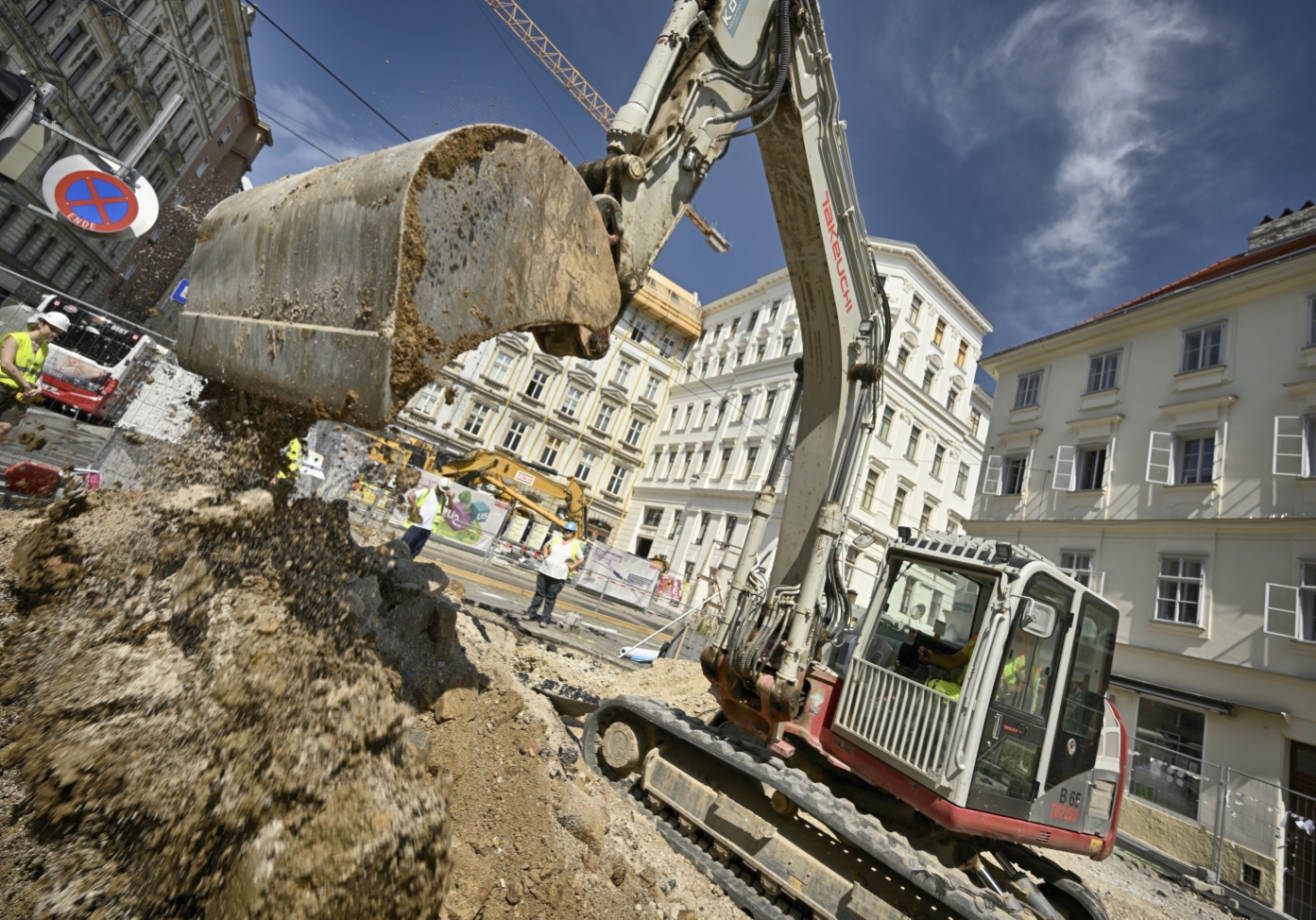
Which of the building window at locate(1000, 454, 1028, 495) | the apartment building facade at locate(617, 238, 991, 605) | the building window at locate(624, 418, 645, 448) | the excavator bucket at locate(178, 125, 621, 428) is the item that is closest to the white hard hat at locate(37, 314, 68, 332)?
the excavator bucket at locate(178, 125, 621, 428)

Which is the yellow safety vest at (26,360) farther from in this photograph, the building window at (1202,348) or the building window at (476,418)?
the building window at (476,418)

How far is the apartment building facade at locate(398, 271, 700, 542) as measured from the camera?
37.7 meters

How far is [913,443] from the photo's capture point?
105ft

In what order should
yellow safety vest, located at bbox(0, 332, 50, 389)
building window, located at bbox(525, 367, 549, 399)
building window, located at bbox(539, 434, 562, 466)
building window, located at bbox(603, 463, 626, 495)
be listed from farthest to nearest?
1. building window, located at bbox(603, 463, 626, 495)
2. building window, located at bbox(539, 434, 562, 466)
3. building window, located at bbox(525, 367, 549, 399)
4. yellow safety vest, located at bbox(0, 332, 50, 389)

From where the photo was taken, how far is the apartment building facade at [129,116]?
22.5 meters

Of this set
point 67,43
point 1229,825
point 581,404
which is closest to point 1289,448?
point 1229,825

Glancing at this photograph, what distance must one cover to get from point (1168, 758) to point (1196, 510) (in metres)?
5.72

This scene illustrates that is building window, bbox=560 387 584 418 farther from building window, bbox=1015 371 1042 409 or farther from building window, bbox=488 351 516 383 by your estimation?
building window, bbox=1015 371 1042 409

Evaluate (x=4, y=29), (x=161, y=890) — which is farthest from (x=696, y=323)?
(x=161, y=890)

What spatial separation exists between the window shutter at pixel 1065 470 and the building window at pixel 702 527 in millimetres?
18569

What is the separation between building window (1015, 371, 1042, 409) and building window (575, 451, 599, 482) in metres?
26.3

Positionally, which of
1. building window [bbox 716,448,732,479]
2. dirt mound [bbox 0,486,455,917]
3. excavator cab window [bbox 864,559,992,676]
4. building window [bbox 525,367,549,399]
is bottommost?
dirt mound [bbox 0,486,455,917]

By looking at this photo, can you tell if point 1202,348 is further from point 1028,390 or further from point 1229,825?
point 1229,825

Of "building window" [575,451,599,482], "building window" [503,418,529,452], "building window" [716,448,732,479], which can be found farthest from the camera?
"building window" [575,451,599,482]
